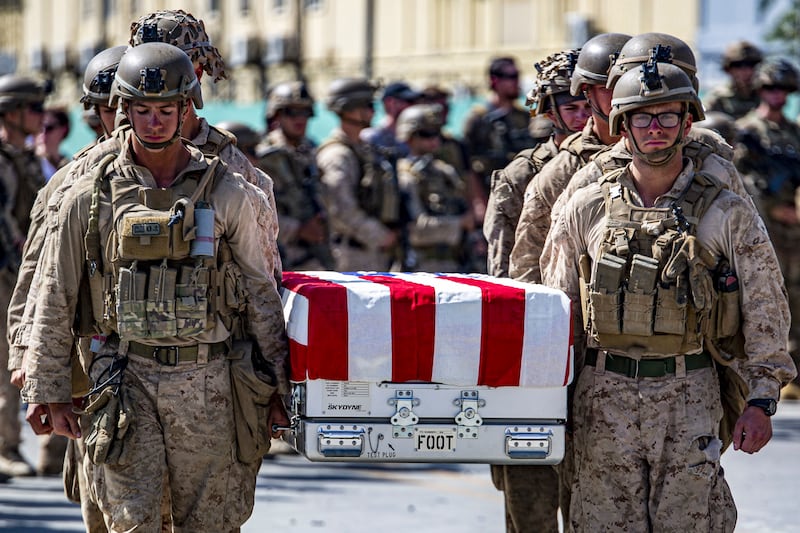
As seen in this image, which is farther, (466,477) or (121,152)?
(466,477)

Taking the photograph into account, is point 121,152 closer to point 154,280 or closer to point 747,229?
point 154,280

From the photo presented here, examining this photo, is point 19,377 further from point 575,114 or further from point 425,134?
point 425,134

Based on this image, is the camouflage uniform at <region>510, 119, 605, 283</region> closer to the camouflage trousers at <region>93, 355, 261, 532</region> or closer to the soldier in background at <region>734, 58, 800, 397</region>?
the camouflage trousers at <region>93, 355, 261, 532</region>

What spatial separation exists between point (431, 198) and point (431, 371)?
24.5ft

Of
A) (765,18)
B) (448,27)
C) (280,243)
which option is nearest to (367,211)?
(280,243)

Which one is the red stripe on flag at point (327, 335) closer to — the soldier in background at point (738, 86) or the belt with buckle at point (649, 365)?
the belt with buckle at point (649, 365)

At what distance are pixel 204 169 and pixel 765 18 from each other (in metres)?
26.2

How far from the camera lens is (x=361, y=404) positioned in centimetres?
580

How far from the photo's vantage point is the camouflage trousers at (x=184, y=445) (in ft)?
19.4

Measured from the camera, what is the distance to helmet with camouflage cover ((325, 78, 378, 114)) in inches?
464

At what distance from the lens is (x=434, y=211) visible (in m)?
13.2

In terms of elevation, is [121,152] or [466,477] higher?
[121,152]

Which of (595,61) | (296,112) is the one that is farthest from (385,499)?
(595,61)

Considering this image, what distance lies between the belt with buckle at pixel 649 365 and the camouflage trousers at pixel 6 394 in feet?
16.2
